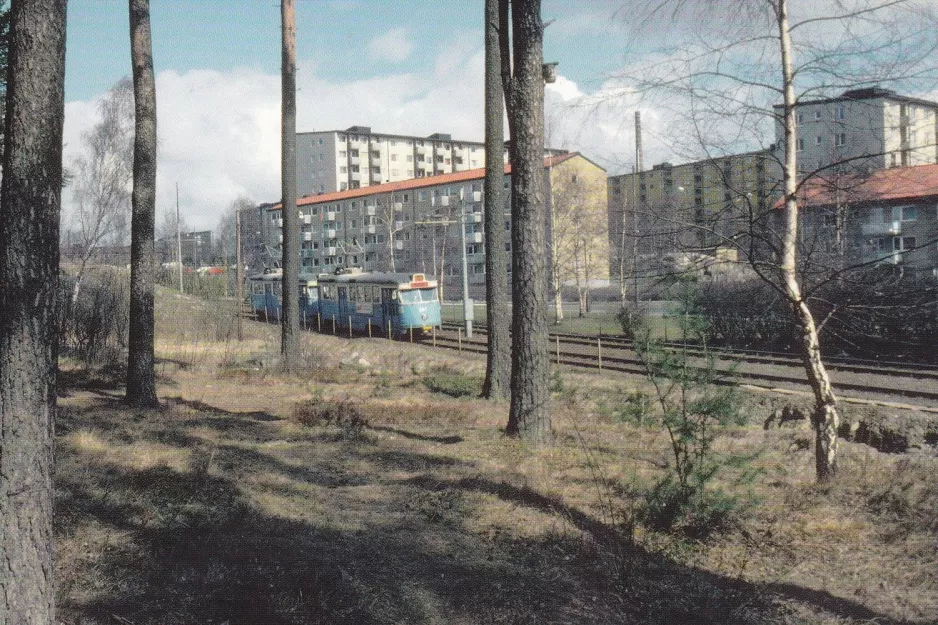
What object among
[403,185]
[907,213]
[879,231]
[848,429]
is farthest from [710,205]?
[403,185]

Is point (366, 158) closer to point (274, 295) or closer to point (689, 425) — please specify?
point (274, 295)

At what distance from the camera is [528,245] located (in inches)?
351

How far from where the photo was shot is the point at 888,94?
20.6 ft

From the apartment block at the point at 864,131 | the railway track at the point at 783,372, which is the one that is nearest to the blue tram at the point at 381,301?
the railway track at the point at 783,372

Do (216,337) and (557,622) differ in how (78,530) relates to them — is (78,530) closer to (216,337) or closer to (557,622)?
(557,622)

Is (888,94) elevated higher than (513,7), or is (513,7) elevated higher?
(513,7)

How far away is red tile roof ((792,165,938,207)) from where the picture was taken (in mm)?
6316

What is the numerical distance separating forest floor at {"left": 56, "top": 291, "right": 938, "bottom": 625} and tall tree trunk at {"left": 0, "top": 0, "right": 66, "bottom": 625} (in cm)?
57

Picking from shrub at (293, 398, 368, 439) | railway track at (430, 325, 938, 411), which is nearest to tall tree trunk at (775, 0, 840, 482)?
railway track at (430, 325, 938, 411)

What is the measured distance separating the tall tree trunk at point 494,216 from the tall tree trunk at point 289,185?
700cm

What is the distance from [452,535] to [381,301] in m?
27.3

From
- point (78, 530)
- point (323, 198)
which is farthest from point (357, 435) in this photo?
point (323, 198)

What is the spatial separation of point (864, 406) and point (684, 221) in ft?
30.2

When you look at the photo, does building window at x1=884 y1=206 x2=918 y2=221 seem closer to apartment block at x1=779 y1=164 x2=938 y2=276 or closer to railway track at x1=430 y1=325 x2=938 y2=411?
apartment block at x1=779 y1=164 x2=938 y2=276
